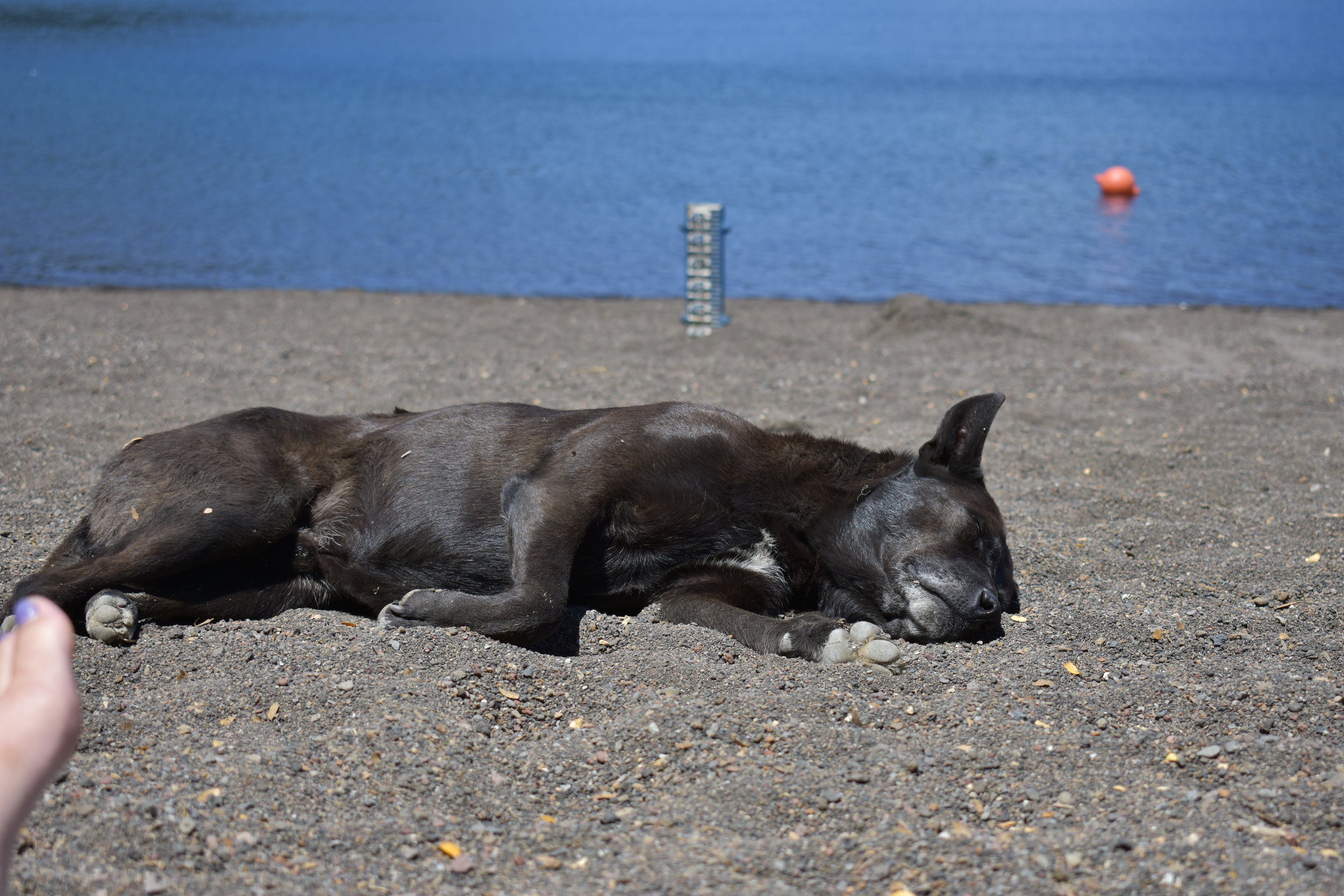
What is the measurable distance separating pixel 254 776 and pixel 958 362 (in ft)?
27.4

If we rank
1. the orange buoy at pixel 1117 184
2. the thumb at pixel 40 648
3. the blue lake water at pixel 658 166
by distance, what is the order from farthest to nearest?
the orange buoy at pixel 1117 184 → the blue lake water at pixel 658 166 → the thumb at pixel 40 648

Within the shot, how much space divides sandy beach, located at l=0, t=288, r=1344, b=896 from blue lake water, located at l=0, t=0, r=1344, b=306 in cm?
858

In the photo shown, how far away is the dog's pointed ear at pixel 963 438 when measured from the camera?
205 inches

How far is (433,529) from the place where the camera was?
498cm

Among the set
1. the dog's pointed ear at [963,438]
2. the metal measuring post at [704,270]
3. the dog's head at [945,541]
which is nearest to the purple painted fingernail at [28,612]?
the dog's head at [945,541]

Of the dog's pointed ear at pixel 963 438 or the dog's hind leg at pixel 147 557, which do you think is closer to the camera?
the dog's hind leg at pixel 147 557

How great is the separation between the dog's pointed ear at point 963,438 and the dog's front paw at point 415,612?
2292 millimetres

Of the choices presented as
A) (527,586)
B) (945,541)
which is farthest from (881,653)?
(527,586)

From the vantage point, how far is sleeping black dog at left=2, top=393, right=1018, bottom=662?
4684 mm

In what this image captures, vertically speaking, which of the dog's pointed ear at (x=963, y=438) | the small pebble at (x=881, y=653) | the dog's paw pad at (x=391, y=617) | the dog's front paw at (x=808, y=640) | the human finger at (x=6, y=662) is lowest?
the dog's front paw at (x=808, y=640)

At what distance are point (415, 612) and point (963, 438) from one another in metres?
2.58

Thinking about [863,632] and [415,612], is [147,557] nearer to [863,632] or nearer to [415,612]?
[415,612]

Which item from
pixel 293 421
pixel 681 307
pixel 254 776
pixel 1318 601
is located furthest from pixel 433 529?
pixel 681 307

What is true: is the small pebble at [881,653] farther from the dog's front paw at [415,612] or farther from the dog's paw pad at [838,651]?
the dog's front paw at [415,612]
